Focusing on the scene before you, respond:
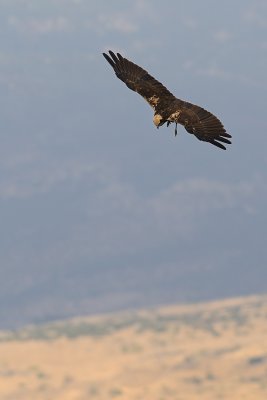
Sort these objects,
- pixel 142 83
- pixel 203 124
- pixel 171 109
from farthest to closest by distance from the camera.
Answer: pixel 142 83 → pixel 171 109 → pixel 203 124

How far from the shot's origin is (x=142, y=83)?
183 feet

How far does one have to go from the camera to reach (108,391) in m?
178

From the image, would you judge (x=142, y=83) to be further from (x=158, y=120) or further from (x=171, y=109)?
(x=158, y=120)

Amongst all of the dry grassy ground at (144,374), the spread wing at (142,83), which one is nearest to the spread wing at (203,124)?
the spread wing at (142,83)

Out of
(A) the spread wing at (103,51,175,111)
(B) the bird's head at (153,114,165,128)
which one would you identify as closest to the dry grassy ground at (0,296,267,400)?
(A) the spread wing at (103,51,175,111)

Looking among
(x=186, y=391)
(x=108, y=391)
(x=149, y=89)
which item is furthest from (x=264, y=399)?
(x=149, y=89)

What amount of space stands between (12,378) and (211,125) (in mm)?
139537

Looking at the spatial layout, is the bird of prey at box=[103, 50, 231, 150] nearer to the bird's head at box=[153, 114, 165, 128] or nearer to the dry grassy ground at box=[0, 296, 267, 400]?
the bird's head at box=[153, 114, 165, 128]

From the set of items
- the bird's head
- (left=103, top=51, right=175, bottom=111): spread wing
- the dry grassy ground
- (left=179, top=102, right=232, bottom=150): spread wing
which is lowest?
(left=179, top=102, right=232, bottom=150): spread wing

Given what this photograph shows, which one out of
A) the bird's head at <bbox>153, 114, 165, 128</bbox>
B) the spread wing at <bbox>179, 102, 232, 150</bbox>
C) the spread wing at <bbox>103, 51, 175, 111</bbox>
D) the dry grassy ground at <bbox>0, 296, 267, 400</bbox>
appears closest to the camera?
the spread wing at <bbox>179, 102, 232, 150</bbox>

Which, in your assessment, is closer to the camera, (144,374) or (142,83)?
(142,83)

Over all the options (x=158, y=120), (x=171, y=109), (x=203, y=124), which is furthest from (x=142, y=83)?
(x=203, y=124)

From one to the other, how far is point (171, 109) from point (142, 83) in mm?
2939

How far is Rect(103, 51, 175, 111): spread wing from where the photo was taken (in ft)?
177
